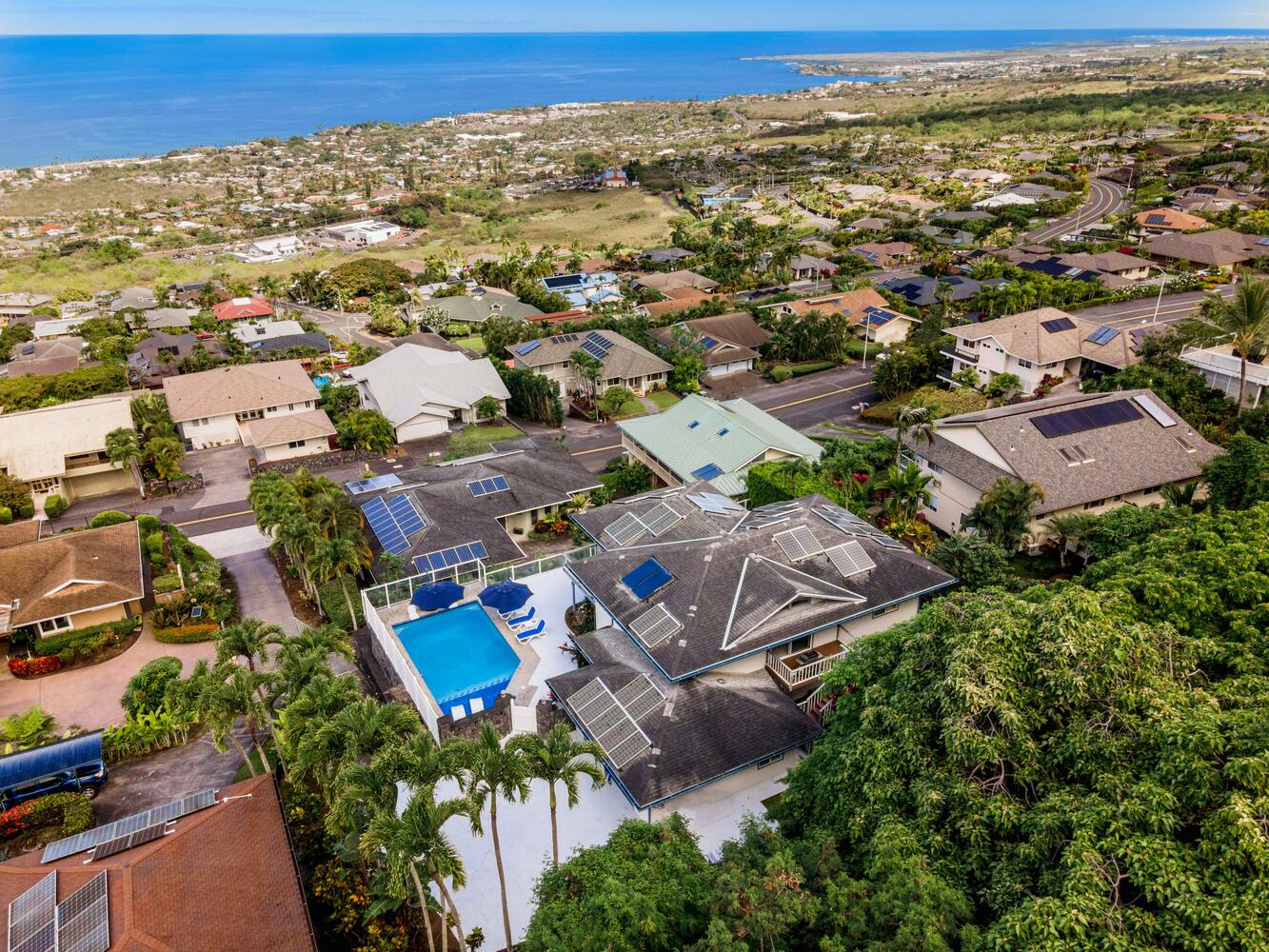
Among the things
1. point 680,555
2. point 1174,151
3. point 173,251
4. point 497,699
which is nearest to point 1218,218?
point 1174,151

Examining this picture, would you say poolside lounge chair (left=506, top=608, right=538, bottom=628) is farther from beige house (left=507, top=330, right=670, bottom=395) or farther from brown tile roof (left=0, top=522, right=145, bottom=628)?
beige house (left=507, top=330, right=670, bottom=395)

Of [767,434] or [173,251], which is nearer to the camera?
[767,434]

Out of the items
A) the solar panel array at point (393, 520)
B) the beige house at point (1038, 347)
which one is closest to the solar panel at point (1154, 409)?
the beige house at point (1038, 347)

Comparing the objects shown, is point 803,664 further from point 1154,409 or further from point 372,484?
point 1154,409

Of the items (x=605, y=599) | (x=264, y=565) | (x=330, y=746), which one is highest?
(x=330, y=746)

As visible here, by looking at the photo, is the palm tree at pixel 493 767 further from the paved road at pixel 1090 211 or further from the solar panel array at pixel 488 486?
the paved road at pixel 1090 211

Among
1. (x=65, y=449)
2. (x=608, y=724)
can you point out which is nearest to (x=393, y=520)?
(x=608, y=724)

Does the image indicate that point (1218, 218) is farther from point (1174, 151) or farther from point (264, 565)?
point (264, 565)
